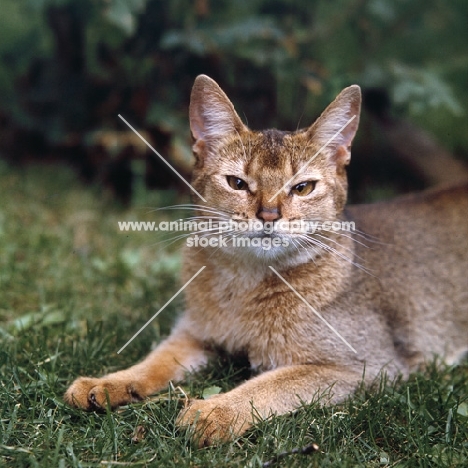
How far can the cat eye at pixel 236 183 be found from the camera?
2.89 m

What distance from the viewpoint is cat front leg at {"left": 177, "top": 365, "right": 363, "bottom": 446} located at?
8.11 ft

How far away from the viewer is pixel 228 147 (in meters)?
3.02

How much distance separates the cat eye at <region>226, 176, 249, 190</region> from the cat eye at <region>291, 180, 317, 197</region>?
0.21m

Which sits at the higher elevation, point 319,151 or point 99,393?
point 319,151

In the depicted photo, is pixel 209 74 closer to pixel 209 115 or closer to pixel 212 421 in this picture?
pixel 209 115

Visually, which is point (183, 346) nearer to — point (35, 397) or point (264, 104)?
point (35, 397)

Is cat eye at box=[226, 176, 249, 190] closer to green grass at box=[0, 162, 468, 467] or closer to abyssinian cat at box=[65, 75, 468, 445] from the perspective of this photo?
abyssinian cat at box=[65, 75, 468, 445]

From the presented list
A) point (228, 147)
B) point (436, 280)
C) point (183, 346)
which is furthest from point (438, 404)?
point (228, 147)

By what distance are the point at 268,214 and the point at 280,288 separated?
0.44m

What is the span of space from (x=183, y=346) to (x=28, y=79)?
10.4 feet

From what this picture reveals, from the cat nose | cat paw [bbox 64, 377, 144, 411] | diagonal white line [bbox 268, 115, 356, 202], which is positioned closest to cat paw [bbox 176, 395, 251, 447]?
cat paw [bbox 64, 377, 144, 411]

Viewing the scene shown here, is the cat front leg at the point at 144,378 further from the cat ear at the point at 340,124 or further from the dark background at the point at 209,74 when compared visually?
the dark background at the point at 209,74

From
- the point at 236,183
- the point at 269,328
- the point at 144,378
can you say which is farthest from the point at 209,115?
the point at 144,378

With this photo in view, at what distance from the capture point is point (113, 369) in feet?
10.0
